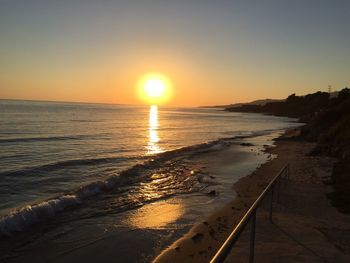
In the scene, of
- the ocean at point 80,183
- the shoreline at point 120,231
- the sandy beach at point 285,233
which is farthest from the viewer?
the ocean at point 80,183

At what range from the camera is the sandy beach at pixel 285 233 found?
686cm

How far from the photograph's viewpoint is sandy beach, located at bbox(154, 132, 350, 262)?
686 cm

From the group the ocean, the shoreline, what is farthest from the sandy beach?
the ocean

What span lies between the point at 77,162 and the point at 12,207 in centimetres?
943

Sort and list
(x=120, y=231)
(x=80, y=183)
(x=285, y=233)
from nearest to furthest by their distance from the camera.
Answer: (x=285, y=233) < (x=120, y=231) < (x=80, y=183)

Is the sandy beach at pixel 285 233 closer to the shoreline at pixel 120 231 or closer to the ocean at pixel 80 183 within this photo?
the shoreline at pixel 120 231

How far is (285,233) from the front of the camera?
810 centimetres

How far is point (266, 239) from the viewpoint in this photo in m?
7.68

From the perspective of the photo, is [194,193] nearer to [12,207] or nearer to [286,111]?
[12,207]

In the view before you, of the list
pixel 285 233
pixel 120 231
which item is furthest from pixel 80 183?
pixel 285 233

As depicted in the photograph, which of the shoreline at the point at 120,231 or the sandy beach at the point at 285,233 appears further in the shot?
the shoreline at the point at 120,231

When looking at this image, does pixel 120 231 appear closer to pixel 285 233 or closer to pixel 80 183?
pixel 285 233

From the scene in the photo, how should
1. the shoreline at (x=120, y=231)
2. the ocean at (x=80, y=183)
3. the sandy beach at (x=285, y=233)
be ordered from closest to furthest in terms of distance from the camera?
the sandy beach at (x=285, y=233) < the shoreline at (x=120, y=231) < the ocean at (x=80, y=183)

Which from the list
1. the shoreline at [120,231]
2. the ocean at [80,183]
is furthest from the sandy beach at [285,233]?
the ocean at [80,183]
